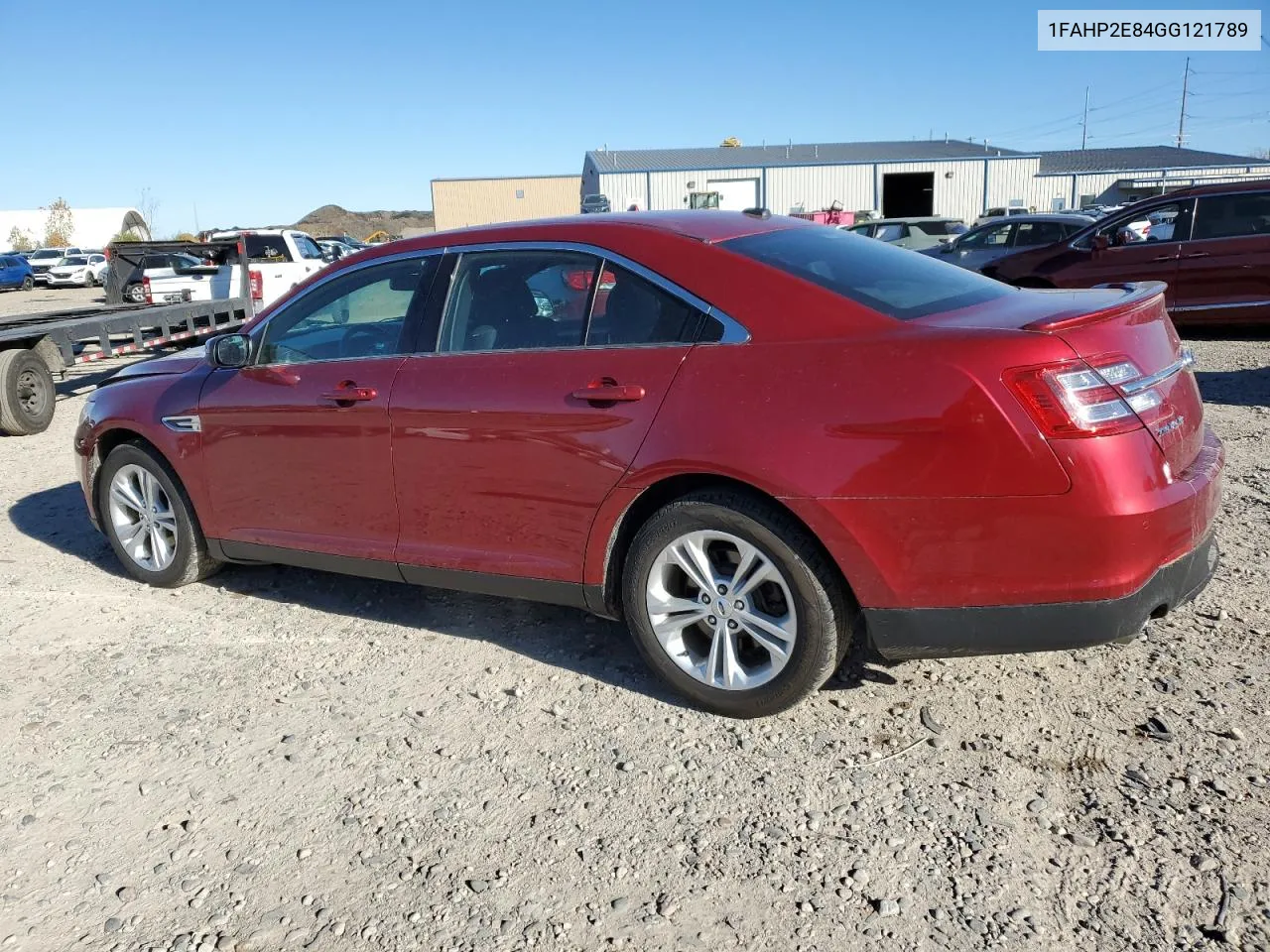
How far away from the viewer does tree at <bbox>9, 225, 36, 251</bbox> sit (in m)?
72.9

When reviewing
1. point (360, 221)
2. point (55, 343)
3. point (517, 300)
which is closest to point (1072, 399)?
point (517, 300)

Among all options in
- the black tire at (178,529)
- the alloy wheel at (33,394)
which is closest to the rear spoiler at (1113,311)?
the black tire at (178,529)

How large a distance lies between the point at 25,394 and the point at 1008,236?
1332 cm

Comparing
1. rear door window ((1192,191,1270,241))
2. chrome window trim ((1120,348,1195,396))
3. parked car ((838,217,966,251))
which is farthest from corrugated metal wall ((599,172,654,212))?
chrome window trim ((1120,348,1195,396))

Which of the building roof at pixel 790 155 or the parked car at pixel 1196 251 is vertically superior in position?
the building roof at pixel 790 155

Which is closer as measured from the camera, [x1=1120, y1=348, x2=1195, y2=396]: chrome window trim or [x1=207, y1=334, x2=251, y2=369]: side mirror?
[x1=1120, y1=348, x2=1195, y2=396]: chrome window trim

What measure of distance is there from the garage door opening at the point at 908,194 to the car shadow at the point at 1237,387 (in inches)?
1794

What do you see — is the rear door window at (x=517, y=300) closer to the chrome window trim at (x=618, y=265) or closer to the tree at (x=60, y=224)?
the chrome window trim at (x=618, y=265)

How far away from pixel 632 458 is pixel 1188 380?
182 cm

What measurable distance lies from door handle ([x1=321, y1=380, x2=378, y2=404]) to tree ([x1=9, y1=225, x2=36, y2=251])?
3229 inches

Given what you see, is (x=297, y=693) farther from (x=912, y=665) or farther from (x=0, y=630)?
(x=912, y=665)

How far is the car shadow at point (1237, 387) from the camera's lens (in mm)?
7793

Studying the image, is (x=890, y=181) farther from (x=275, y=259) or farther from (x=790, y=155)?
(x=275, y=259)

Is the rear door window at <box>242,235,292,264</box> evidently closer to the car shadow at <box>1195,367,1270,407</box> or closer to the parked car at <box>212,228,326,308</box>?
the parked car at <box>212,228,326,308</box>
